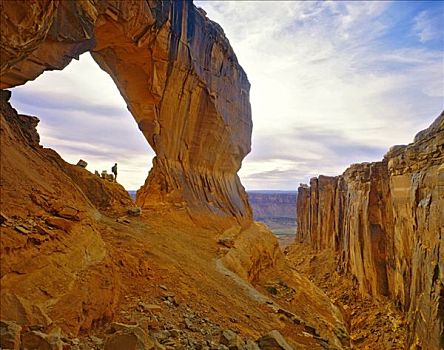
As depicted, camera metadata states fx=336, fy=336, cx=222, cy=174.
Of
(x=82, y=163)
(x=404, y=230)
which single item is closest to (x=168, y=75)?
(x=82, y=163)

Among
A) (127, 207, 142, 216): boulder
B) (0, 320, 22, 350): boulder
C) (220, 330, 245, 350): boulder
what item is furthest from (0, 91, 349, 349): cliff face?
(127, 207, 142, 216): boulder

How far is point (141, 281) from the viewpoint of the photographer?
8.29m

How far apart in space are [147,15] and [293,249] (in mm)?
45006

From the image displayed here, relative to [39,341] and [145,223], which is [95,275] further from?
[145,223]

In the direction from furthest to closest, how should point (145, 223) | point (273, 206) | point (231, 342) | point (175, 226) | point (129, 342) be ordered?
point (273, 206) → point (175, 226) → point (145, 223) → point (231, 342) → point (129, 342)

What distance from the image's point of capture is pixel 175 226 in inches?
630

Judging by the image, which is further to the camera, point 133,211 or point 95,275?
point 133,211

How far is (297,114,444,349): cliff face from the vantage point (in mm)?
12444

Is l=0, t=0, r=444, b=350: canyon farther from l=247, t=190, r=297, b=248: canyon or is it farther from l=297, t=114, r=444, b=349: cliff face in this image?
l=247, t=190, r=297, b=248: canyon

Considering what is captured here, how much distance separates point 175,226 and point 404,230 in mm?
12081

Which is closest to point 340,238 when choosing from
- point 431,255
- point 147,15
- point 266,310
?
point 431,255

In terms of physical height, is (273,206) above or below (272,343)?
above

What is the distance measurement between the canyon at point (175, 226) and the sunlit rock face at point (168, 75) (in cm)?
7

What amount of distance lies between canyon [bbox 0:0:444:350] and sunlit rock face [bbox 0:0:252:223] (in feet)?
0.23
